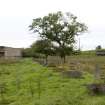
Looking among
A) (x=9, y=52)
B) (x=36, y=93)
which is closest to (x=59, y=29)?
(x=9, y=52)

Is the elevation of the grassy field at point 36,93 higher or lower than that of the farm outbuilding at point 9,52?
lower

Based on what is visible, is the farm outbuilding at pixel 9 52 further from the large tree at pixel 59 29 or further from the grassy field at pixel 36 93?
the grassy field at pixel 36 93

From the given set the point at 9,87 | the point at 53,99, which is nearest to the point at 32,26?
the point at 9,87

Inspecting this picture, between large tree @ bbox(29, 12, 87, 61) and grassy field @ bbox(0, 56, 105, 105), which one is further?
large tree @ bbox(29, 12, 87, 61)

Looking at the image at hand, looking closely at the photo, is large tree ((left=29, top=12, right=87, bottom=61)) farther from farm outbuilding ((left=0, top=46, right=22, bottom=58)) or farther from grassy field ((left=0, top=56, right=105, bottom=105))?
grassy field ((left=0, top=56, right=105, bottom=105))

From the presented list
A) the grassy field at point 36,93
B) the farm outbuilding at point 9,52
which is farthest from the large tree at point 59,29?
the grassy field at point 36,93

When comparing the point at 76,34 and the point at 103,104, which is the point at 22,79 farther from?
the point at 76,34

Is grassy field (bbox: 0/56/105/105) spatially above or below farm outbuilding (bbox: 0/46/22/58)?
below

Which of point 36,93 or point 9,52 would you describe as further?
point 9,52

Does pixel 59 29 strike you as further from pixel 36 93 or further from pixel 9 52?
pixel 36 93

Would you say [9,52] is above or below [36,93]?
above

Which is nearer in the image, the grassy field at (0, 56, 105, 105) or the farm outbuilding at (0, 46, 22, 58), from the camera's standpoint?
the grassy field at (0, 56, 105, 105)

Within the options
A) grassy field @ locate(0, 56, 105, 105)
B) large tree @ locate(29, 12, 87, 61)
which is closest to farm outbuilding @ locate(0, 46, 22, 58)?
large tree @ locate(29, 12, 87, 61)

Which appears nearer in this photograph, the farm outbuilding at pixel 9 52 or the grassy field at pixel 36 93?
the grassy field at pixel 36 93
